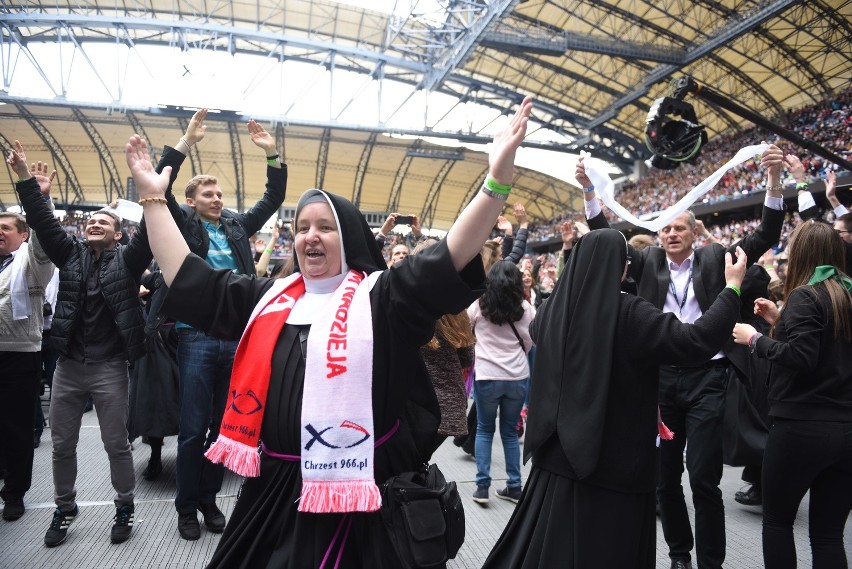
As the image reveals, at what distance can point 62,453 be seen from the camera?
3.40m

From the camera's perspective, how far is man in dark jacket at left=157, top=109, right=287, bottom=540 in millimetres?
3371

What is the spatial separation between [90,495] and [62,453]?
0.99 m

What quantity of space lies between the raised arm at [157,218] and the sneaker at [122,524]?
231cm

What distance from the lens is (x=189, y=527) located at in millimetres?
3451

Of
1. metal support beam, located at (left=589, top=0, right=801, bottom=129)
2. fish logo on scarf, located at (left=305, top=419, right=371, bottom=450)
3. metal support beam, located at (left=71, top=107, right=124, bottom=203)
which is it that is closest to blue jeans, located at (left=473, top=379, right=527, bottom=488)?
fish logo on scarf, located at (left=305, top=419, right=371, bottom=450)

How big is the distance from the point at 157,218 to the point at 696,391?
8.83 ft

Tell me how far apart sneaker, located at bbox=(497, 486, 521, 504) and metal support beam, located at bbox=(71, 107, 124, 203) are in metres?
26.7

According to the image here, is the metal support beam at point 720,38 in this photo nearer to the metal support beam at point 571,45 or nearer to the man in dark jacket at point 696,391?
the metal support beam at point 571,45

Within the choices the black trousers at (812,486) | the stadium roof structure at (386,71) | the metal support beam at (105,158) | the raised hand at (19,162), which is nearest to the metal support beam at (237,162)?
the stadium roof structure at (386,71)

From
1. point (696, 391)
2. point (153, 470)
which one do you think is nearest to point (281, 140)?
point (153, 470)

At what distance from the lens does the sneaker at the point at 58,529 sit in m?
3.32

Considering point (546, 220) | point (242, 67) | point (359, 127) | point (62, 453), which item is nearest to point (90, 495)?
point (62, 453)

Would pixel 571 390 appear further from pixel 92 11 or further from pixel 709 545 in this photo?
pixel 92 11

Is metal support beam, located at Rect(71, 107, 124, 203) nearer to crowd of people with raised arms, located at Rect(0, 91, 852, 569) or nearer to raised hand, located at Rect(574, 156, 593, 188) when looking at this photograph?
crowd of people with raised arms, located at Rect(0, 91, 852, 569)
